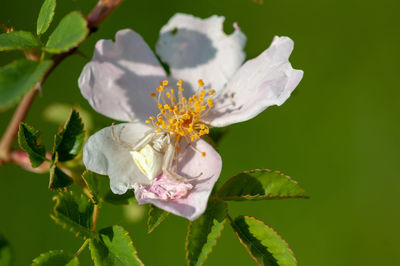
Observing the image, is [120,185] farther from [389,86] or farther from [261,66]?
[389,86]

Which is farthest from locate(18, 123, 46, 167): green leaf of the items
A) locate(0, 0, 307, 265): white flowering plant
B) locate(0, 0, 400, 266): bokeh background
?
locate(0, 0, 400, 266): bokeh background

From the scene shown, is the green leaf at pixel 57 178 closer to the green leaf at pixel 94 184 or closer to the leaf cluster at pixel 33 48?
the green leaf at pixel 94 184

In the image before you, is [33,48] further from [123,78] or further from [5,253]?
[5,253]

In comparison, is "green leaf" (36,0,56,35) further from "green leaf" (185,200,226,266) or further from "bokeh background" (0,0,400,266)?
"bokeh background" (0,0,400,266)

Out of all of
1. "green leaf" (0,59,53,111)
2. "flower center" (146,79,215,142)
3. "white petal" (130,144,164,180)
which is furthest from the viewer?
"flower center" (146,79,215,142)

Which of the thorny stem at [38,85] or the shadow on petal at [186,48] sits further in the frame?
the shadow on petal at [186,48]

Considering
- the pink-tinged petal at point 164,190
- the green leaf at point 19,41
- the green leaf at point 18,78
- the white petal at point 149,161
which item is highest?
the green leaf at point 19,41

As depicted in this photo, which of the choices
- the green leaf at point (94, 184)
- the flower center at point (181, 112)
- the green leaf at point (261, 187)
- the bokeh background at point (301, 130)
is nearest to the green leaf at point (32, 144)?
the green leaf at point (94, 184)
